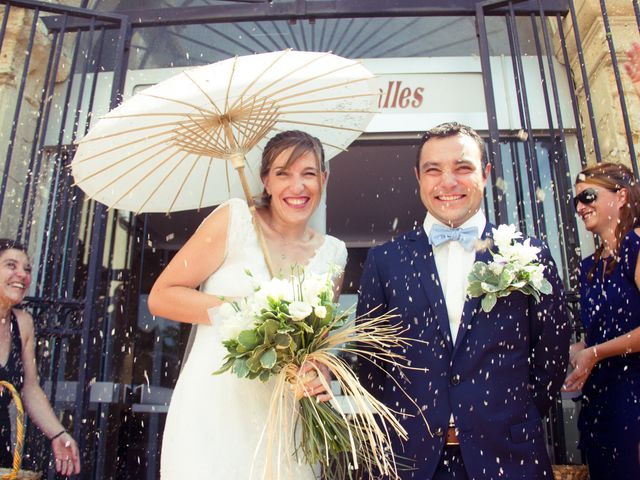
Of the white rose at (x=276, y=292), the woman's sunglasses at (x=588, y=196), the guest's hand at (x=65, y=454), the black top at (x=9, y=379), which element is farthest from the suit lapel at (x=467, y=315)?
the black top at (x=9, y=379)

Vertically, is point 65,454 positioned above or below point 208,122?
below

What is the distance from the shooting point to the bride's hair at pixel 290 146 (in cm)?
274

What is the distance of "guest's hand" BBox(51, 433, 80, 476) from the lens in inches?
133

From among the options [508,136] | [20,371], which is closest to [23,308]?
[20,371]

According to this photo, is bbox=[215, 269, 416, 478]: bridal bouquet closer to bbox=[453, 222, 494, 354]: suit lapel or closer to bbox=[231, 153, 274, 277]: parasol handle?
bbox=[453, 222, 494, 354]: suit lapel

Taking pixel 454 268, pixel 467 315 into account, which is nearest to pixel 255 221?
pixel 454 268

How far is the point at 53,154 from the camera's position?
18.5ft

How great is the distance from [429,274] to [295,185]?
0.73 meters

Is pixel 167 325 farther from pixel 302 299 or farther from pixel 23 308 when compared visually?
pixel 302 299

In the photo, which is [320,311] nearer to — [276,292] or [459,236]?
[276,292]

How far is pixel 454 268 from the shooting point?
2400mm

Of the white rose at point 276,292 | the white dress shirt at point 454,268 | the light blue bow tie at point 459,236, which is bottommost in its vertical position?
the white rose at point 276,292

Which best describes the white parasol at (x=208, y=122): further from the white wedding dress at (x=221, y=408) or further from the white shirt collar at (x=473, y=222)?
the white shirt collar at (x=473, y=222)

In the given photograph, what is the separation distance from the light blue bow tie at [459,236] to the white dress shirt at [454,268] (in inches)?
1.7
